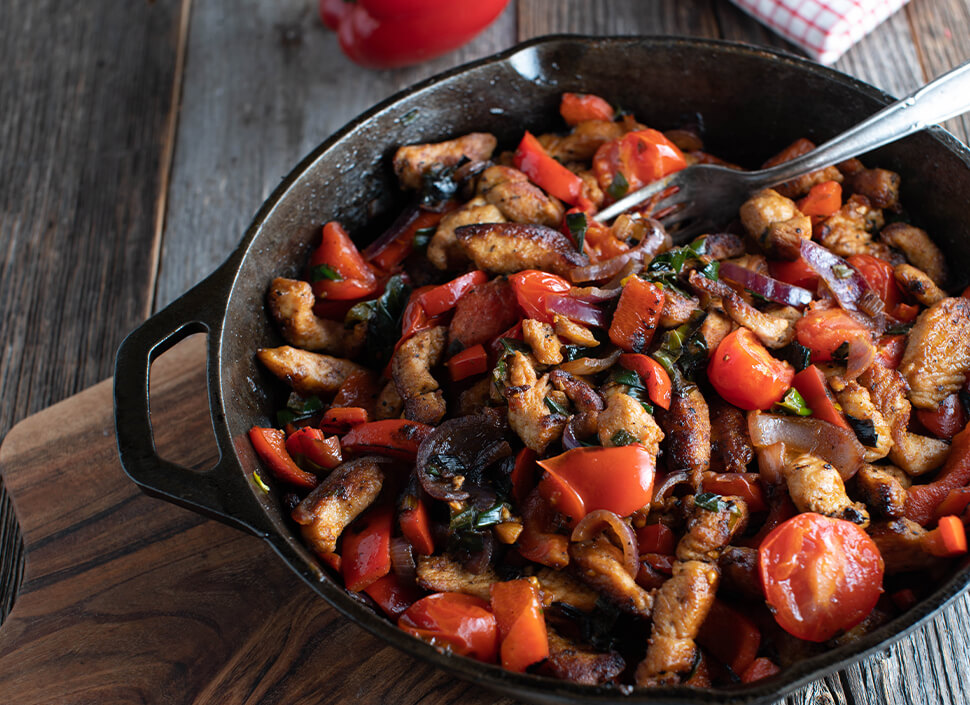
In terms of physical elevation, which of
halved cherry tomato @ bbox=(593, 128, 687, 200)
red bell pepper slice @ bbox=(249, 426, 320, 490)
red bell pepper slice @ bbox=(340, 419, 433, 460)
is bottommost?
red bell pepper slice @ bbox=(249, 426, 320, 490)

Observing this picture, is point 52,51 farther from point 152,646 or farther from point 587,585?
point 587,585

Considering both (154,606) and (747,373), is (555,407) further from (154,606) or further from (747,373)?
(154,606)

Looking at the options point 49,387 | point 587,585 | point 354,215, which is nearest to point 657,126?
point 354,215

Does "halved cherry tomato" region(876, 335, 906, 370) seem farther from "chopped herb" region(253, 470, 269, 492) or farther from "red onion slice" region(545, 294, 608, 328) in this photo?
"chopped herb" region(253, 470, 269, 492)

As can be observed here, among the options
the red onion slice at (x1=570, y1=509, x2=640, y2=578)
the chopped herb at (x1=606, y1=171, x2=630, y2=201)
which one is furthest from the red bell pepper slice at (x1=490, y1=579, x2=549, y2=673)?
the chopped herb at (x1=606, y1=171, x2=630, y2=201)

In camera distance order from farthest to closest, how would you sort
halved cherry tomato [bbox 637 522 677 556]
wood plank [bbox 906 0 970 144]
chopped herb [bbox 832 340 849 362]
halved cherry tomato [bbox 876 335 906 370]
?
wood plank [bbox 906 0 970 144], halved cherry tomato [bbox 876 335 906 370], chopped herb [bbox 832 340 849 362], halved cherry tomato [bbox 637 522 677 556]

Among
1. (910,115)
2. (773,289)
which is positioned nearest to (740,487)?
(773,289)
